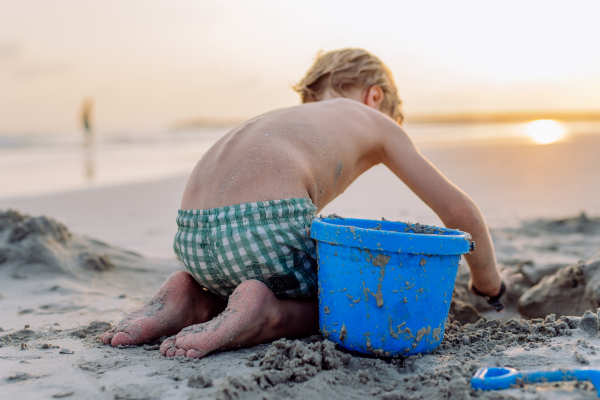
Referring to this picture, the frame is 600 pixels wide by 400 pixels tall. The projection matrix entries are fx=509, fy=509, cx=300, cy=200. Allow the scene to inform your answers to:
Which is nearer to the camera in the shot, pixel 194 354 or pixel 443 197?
pixel 194 354

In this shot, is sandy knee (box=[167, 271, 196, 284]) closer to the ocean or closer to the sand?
the sand

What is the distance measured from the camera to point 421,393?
4.45ft

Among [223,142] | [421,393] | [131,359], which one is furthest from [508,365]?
[223,142]

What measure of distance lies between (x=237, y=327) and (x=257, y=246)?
0.29m

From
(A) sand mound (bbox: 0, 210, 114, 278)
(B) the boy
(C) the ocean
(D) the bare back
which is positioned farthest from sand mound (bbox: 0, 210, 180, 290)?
(C) the ocean

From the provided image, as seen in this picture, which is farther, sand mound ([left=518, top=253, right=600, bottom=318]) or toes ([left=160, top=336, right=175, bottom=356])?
sand mound ([left=518, top=253, right=600, bottom=318])

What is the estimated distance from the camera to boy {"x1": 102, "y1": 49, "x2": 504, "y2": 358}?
1752 mm

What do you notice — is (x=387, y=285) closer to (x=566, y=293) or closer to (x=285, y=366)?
(x=285, y=366)

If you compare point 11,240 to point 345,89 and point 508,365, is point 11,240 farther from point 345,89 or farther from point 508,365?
point 508,365

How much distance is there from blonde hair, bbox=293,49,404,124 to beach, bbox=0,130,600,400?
118 centimetres

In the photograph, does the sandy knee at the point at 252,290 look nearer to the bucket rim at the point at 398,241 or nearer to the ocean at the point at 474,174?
the bucket rim at the point at 398,241

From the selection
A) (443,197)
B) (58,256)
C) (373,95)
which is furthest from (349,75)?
(58,256)

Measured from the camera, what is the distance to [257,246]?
5.86 ft

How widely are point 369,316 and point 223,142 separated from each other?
95 centimetres
